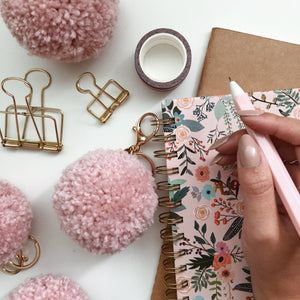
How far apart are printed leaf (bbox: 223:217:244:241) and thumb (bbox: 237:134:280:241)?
0.15m

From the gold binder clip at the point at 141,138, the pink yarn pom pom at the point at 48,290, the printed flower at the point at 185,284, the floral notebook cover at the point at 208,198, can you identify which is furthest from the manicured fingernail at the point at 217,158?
the pink yarn pom pom at the point at 48,290

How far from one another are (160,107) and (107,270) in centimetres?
34

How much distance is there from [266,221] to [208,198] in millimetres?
181

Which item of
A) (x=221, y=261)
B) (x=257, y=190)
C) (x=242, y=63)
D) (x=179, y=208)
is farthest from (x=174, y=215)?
(x=242, y=63)

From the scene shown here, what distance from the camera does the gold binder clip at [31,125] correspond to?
2.34ft

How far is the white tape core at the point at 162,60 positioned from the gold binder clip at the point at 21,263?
0.40m

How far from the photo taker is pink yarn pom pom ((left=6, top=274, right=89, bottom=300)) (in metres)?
0.63

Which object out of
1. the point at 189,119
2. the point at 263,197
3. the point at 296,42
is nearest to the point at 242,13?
the point at 296,42

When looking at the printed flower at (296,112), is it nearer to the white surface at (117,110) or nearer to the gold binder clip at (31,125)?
the white surface at (117,110)

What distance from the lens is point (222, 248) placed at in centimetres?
67

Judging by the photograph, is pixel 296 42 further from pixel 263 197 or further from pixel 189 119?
pixel 263 197

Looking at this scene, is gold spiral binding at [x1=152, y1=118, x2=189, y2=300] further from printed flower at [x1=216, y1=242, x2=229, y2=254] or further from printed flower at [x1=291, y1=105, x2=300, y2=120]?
printed flower at [x1=291, y1=105, x2=300, y2=120]

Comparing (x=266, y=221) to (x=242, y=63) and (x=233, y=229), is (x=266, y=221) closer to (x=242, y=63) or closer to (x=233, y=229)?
(x=233, y=229)

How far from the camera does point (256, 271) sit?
575 millimetres
